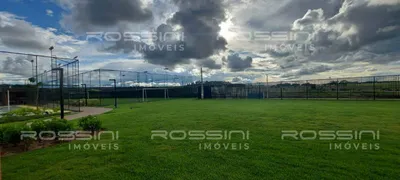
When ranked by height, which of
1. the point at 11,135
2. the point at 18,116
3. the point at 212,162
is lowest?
the point at 18,116

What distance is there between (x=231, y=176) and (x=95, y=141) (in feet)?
11.7

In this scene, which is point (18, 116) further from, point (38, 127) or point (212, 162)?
point (212, 162)

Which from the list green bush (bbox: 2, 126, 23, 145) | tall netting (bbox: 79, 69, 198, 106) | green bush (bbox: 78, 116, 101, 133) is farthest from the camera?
tall netting (bbox: 79, 69, 198, 106)

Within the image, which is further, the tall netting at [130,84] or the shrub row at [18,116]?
the tall netting at [130,84]

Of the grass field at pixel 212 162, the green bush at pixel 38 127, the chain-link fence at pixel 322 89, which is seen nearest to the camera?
the grass field at pixel 212 162

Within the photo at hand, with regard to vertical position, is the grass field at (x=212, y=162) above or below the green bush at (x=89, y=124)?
below

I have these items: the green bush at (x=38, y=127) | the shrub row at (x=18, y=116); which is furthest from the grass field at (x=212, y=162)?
the shrub row at (x=18, y=116)

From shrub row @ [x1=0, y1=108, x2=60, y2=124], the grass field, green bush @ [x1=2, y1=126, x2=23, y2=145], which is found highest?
green bush @ [x1=2, y1=126, x2=23, y2=145]

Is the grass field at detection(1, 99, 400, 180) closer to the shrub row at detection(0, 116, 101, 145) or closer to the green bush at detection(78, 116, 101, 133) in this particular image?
the shrub row at detection(0, 116, 101, 145)

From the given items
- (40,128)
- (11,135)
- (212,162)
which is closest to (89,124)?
(40,128)

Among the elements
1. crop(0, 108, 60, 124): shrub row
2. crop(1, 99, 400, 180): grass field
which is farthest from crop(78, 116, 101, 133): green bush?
crop(0, 108, 60, 124): shrub row

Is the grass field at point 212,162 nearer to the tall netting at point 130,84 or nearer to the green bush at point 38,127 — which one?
the green bush at point 38,127

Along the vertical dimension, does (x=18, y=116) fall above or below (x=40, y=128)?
below

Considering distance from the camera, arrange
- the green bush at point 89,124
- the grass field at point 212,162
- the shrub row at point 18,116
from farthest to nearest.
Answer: the shrub row at point 18,116 → the green bush at point 89,124 → the grass field at point 212,162
